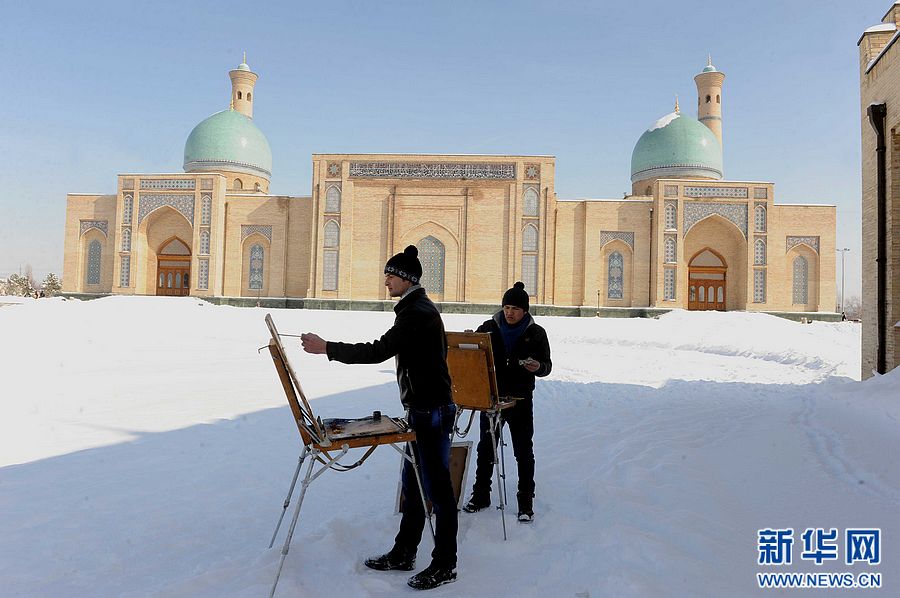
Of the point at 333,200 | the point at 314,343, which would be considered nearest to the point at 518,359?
the point at 314,343

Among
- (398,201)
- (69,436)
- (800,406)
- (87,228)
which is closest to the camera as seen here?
(69,436)

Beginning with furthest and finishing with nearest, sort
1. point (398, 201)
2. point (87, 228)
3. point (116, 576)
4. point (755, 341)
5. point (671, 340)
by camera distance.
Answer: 1. point (87, 228)
2. point (398, 201)
3. point (671, 340)
4. point (755, 341)
5. point (116, 576)

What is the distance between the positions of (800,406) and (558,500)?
458cm

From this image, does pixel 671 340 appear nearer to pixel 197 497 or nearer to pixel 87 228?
pixel 197 497

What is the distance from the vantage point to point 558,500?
11.5 ft

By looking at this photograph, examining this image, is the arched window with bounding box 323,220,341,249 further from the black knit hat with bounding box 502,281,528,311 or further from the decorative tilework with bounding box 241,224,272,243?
the black knit hat with bounding box 502,281,528,311

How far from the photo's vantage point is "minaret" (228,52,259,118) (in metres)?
30.2

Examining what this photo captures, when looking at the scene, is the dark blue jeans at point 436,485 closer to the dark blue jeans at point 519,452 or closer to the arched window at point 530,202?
the dark blue jeans at point 519,452

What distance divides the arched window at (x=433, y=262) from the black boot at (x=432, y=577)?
69.8ft

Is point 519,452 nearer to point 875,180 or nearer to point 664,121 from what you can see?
point 875,180

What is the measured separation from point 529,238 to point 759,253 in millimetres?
9122

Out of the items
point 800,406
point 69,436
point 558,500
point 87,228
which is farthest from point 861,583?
point 87,228

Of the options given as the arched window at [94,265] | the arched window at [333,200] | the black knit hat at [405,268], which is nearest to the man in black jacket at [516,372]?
the black knit hat at [405,268]

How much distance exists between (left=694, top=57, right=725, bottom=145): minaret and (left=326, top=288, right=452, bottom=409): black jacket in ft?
95.7
